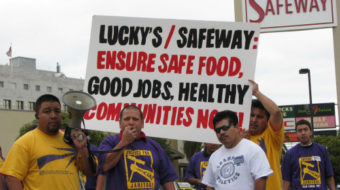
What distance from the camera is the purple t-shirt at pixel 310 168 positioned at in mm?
7660

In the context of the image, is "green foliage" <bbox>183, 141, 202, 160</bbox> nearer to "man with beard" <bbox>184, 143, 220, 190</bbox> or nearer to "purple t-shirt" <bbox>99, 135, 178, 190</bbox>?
"man with beard" <bbox>184, 143, 220, 190</bbox>

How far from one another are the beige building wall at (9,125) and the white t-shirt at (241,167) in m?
45.1

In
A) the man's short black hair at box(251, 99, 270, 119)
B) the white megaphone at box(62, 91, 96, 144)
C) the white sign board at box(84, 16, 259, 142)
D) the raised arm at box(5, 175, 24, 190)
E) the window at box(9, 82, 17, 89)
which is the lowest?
the raised arm at box(5, 175, 24, 190)

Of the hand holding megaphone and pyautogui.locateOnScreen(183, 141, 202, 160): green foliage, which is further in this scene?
pyautogui.locateOnScreen(183, 141, 202, 160): green foliage

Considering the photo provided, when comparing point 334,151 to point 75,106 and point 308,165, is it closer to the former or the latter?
point 308,165

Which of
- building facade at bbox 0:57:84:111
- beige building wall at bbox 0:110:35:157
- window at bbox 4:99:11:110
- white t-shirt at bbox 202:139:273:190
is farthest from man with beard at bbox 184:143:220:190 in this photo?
window at bbox 4:99:11:110

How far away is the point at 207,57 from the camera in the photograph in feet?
19.9

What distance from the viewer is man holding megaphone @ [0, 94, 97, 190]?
4.52 metres

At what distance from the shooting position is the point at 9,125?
158 ft

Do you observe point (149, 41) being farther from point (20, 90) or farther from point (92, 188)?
point (20, 90)

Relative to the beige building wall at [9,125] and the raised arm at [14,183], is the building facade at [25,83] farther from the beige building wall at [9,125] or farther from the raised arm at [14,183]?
the raised arm at [14,183]

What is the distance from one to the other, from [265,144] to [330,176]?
269 cm

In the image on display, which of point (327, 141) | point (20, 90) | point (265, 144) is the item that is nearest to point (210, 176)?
point (265, 144)

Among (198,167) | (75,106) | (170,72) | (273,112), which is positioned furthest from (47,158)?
(198,167)
